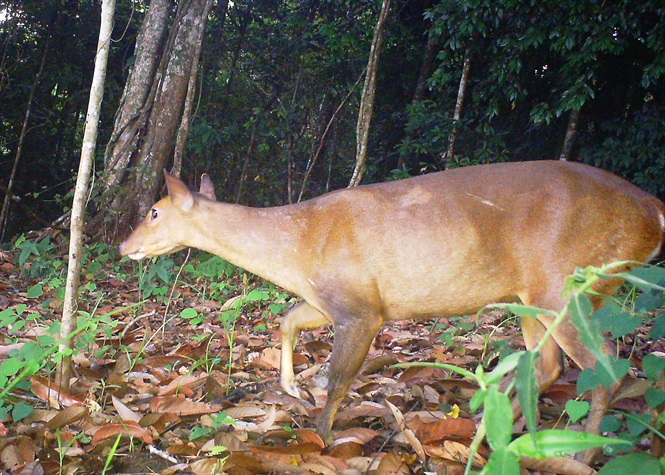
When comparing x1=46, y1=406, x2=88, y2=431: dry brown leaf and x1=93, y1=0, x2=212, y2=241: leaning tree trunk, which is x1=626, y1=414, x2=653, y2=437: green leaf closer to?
x1=46, y1=406, x2=88, y2=431: dry brown leaf

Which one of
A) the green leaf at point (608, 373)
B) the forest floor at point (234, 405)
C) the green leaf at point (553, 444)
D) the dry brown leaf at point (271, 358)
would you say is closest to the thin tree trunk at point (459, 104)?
the forest floor at point (234, 405)

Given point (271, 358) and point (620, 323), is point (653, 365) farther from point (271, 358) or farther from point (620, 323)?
point (271, 358)

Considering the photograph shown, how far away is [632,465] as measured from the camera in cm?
189

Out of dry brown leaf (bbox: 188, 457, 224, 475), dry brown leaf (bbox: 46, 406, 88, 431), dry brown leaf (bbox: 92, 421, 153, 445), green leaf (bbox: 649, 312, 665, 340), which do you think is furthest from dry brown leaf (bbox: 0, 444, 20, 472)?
green leaf (bbox: 649, 312, 665, 340)

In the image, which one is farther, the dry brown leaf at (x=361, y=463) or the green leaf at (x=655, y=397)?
the dry brown leaf at (x=361, y=463)

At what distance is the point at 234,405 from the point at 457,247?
4.81 ft

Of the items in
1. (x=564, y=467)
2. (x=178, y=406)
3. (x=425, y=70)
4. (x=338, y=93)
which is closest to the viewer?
(x=564, y=467)

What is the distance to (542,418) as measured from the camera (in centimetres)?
342

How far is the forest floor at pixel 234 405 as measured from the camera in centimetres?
278

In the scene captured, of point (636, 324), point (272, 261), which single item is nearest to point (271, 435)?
point (272, 261)

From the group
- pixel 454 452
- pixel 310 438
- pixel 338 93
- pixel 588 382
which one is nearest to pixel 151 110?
pixel 338 93

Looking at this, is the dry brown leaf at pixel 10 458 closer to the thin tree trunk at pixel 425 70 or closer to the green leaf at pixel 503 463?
the green leaf at pixel 503 463

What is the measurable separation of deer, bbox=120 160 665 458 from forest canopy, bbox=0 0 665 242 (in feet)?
17.5

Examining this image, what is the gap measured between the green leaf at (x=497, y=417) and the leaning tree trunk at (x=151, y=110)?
769cm
